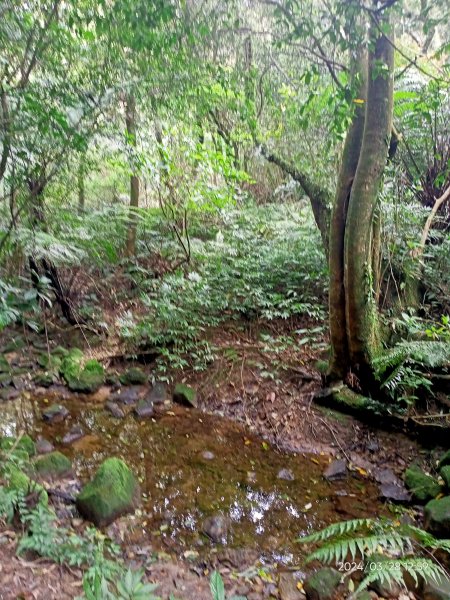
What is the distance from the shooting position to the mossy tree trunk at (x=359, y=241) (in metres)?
4.89

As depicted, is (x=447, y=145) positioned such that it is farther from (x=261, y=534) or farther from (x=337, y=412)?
(x=261, y=534)

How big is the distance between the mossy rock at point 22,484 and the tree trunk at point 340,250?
3596 millimetres

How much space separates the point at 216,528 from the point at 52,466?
176 centimetres

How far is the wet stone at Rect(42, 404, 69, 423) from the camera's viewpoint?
5570 mm

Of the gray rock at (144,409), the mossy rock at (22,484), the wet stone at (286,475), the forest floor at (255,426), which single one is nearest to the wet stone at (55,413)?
the gray rock at (144,409)

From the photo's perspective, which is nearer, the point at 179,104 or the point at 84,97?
the point at 84,97

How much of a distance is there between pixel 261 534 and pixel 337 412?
2.11m

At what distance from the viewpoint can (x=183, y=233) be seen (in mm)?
8656

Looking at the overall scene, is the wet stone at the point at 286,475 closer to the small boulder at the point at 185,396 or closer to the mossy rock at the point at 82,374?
the small boulder at the point at 185,396

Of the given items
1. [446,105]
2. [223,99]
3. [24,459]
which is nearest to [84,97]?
[223,99]

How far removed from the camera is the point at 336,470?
460cm

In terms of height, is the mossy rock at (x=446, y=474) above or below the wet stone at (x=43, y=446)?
above

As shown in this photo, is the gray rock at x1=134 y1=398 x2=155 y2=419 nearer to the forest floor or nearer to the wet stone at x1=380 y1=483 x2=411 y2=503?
the forest floor

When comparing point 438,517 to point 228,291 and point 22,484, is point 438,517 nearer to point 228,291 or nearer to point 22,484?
point 22,484
